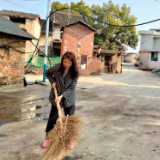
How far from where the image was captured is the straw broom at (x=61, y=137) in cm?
269

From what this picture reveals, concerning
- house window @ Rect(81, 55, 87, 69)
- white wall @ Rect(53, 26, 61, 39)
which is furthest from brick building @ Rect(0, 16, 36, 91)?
white wall @ Rect(53, 26, 61, 39)

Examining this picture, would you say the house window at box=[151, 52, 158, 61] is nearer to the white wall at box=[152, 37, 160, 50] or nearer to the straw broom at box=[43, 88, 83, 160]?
the white wall at box=[152, 37, 160, 50]

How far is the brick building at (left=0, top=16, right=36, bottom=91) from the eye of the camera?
8164 mm

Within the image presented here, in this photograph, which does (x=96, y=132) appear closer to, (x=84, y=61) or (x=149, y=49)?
(x=84, y=61)

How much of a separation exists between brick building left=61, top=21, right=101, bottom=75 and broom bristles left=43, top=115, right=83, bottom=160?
17200mm

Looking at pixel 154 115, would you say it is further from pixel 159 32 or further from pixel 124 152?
pixel 159 32

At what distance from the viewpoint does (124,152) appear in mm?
3053

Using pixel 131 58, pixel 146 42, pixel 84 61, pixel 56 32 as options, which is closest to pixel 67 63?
pixel 84 61

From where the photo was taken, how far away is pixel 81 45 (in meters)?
20.6

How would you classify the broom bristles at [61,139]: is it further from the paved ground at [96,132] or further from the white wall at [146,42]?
the white wall at [146,42]

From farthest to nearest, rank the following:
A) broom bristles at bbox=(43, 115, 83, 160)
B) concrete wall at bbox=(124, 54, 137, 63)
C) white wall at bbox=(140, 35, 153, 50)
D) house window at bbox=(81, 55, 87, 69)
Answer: concrete wall at bbox=(124, 54, 137, 63) < white wall at bbox=(140, 35, 153, 50) < house window at bbox=(81, 55, 87, 69) < broom bristles at bbox=(43, 115, 83, 160)


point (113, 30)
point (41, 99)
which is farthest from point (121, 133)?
point (113, 30)

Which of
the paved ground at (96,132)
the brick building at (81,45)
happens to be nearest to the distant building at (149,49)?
the brick building at (81,45)

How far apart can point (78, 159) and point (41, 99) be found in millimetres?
4870
